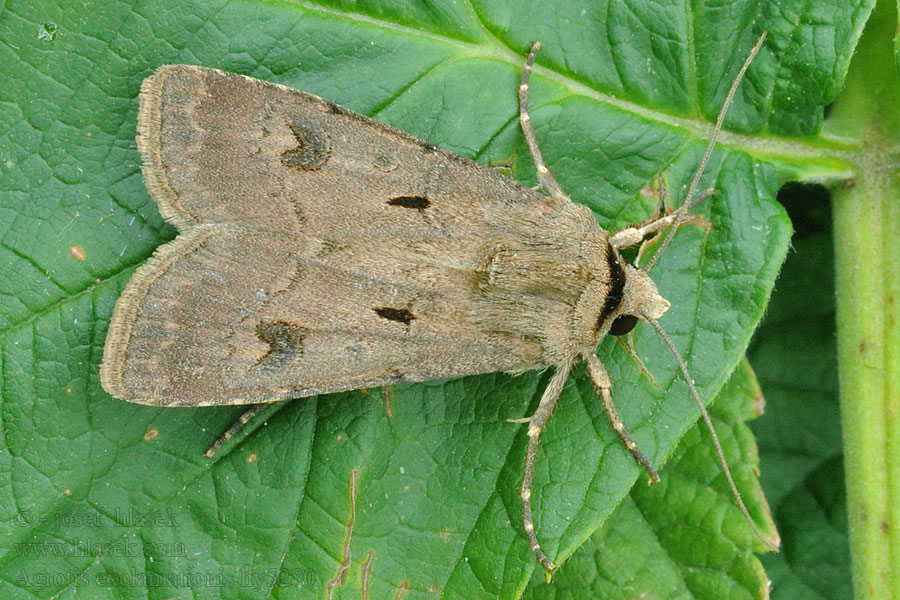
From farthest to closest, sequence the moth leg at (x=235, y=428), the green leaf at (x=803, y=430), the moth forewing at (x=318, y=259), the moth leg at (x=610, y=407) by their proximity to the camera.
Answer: the green leaf at (x=803, y=430)
the moth leg at (x=235, y=428)
the moth leg at (x=610, y=407)
the moth forewing at (x=318, y=259)

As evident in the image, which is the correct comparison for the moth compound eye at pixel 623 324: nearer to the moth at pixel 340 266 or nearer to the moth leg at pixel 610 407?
the moth at pixel 340 266

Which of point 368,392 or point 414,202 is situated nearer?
point 414,202

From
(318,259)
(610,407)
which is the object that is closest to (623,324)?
(610,407)

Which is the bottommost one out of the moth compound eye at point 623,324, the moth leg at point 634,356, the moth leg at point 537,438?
the moth leg at point 537,438

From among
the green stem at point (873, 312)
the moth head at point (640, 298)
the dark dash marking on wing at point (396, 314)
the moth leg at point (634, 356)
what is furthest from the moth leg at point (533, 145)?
the green stem at point (873, 312)

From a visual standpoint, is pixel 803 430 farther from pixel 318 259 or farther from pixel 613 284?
pixel 318 259

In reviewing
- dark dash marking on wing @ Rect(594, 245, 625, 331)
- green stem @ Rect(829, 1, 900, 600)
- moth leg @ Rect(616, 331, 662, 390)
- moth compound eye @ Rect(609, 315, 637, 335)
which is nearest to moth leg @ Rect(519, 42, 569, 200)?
dark dash marking on wing @ Rect(594, 245, 625, 331)
